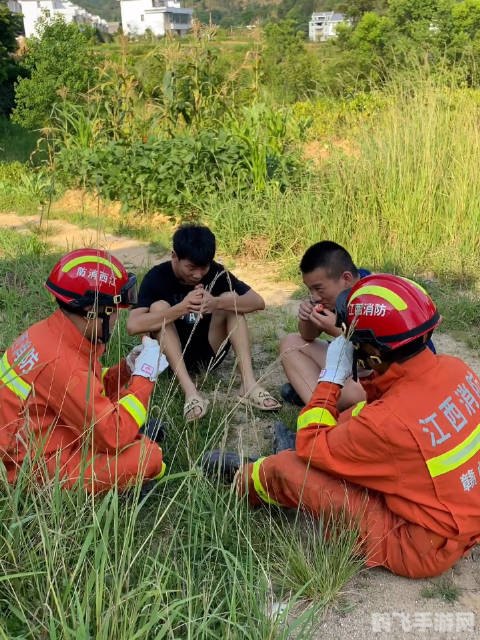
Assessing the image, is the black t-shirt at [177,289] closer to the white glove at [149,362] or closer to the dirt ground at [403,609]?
the white glove at [149,362]

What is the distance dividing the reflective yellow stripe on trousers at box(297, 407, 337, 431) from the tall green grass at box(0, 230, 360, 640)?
409mm

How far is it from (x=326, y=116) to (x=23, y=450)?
8378mm

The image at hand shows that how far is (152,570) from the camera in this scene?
2127 mm

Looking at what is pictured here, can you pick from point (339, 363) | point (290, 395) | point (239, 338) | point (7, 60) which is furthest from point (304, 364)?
point (7, 60)

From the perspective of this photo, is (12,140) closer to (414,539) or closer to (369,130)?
(369,130)

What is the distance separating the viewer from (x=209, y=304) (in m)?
3.48

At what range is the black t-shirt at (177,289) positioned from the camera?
367 centimetres

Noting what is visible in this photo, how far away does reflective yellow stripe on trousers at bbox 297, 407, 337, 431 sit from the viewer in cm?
248

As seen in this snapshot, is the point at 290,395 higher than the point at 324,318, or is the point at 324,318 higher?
the point at 324,318

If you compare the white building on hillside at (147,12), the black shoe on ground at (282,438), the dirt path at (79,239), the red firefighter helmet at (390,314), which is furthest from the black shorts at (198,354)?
the white building on hillside at (147,12)

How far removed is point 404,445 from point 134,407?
40.5 inches

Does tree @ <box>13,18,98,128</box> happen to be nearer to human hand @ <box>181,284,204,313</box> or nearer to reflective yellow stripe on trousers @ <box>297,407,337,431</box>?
human hand @ <box>181,284,204,313</box>

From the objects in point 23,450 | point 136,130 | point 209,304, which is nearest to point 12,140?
point 136,130

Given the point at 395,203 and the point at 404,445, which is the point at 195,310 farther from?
the point at 395,203
